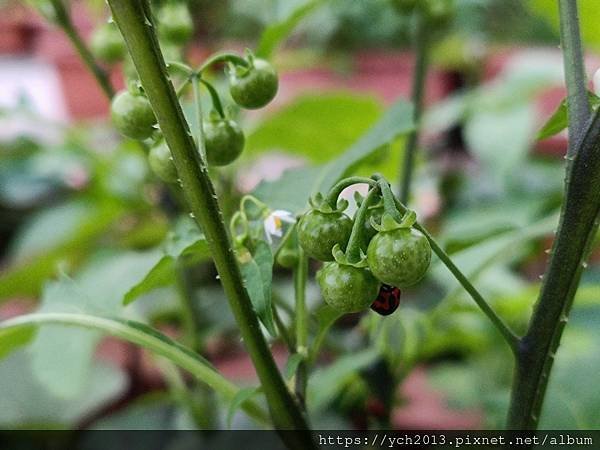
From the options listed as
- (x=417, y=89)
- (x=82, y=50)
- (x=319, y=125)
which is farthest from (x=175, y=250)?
(x=319, y=125)

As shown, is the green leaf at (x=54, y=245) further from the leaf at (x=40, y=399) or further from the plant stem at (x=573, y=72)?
the plant stem at (x=573, y=72)

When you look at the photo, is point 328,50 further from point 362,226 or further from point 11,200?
point 362,226

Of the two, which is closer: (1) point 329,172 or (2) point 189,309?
(1) point 329,172

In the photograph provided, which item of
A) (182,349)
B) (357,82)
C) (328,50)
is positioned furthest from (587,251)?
(328,50)

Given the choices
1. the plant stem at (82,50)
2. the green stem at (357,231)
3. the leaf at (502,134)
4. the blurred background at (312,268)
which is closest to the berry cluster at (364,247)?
the green stem at (357,231)

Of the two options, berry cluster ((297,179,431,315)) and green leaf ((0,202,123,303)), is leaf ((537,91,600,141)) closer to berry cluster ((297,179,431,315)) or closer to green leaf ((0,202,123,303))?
berry cluster ((297,179,431,315))

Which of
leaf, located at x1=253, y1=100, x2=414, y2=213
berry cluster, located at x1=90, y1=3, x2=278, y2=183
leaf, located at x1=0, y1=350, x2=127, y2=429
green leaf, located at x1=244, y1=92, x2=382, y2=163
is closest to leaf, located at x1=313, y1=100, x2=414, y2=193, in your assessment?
leaf, located at x1=253, y1=100, x2=414, y2=213

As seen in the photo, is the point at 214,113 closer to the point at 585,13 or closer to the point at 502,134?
the point at 585,13
